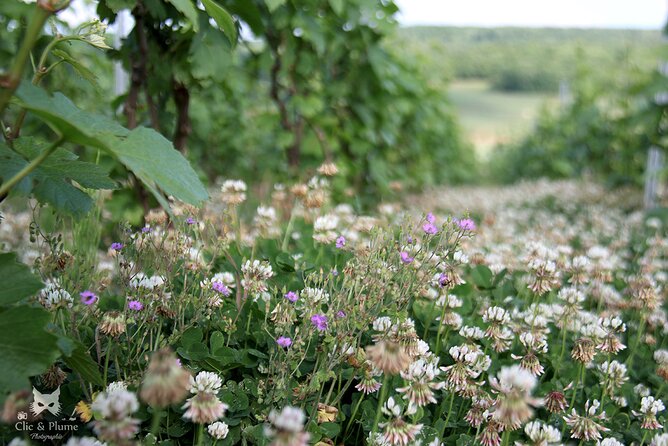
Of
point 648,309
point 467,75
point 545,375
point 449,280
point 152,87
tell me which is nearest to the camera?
point 449,280

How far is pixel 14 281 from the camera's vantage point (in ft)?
3.46

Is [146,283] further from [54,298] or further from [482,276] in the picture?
[482,276]

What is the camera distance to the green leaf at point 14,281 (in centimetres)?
104

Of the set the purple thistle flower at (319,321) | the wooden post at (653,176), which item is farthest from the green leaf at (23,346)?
the wooden post at (653,176)

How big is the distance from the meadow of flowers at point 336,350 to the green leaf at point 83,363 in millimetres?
13

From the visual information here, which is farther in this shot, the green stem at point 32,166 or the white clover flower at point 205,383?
the white clover flower at point 205,383

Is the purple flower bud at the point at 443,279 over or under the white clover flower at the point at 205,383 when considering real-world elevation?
over

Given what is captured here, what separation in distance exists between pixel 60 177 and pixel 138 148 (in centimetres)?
34

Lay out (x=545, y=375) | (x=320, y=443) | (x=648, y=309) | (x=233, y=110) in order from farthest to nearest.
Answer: (x=233, y=110) → (x=648, y=309) → (x=545, y=375) → (x=320, y=443)

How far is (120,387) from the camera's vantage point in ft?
3.97

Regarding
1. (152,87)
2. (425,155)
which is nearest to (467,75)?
(425,155)

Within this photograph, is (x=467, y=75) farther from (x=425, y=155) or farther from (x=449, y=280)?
(x=449, y=280)

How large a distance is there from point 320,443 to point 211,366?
311 mm

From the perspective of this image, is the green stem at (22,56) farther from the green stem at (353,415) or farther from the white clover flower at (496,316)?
the white clover flower at (496,316)
